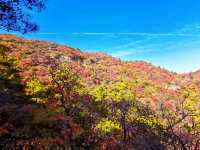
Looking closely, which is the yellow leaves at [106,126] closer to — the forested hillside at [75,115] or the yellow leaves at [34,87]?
the forested hillside at [75,115]

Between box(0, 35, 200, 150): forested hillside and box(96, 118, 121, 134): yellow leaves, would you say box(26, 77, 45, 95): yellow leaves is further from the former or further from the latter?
box(96, 118, 121, 134): yellow leaves

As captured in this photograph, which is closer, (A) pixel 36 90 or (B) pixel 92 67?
(A) pixel 36 90

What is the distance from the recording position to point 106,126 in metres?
38.0

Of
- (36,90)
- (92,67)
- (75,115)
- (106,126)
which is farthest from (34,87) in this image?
(92,67)

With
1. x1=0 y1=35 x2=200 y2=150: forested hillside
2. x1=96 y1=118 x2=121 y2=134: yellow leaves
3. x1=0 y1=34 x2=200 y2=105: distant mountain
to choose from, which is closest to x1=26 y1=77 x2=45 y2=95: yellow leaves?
x1=0 y1=35 x2=200 y2=150: forested hillside

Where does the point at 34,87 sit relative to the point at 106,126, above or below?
above

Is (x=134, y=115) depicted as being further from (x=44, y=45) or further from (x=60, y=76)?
(x=44, y=45)

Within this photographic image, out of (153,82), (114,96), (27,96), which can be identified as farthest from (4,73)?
(153,82)

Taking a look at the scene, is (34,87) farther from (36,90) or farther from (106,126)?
(106,126)

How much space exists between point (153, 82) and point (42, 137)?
47957 millimetres

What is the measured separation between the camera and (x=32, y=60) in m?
59.3

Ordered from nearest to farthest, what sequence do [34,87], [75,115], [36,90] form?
[75,115] → [36,90] → [34,87]

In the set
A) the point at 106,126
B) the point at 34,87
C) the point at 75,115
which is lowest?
the point at 106,126

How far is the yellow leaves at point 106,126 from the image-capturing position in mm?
37244
